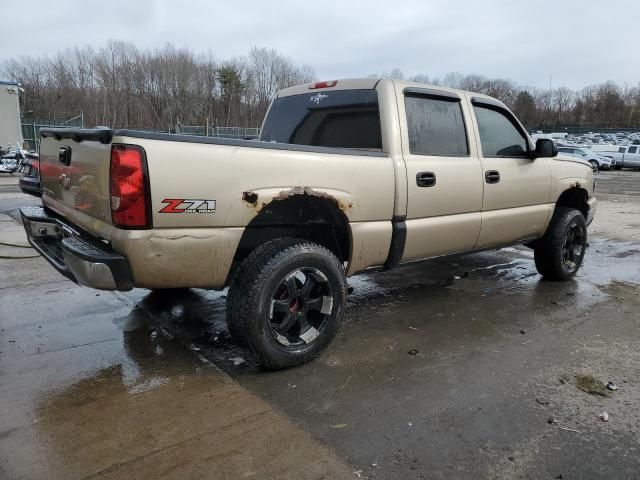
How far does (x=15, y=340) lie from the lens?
3693 mm

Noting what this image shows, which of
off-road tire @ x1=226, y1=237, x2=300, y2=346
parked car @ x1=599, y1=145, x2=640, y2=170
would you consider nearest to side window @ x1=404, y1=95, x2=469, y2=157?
off-road tire @ x1=226, y1=237, x2=300, y2=346

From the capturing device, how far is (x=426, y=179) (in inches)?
153

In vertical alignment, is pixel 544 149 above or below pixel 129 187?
above

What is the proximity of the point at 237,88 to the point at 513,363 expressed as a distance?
75044mm

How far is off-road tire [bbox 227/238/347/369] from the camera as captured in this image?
10.1 feet

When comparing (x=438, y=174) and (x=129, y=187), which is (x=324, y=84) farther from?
(x=129, y=187)

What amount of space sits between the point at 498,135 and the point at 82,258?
375cm

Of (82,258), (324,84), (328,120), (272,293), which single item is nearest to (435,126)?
(328,120)

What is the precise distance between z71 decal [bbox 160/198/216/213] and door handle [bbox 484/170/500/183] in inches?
103

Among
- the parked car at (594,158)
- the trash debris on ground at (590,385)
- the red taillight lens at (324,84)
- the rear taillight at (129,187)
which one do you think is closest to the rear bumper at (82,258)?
the rear taillight at (129,187)

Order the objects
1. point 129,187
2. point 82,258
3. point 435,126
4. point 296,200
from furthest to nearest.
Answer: point 435,126 < point 296,200 < point 82,258 < point 129,187

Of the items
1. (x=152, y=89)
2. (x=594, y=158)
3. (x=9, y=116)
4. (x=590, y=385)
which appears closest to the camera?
(x=590, y=385)

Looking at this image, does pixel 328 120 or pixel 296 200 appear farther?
pixel 328 120

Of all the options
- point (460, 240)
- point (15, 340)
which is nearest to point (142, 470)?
A: point (15, 340)
